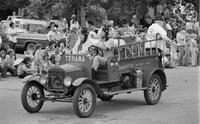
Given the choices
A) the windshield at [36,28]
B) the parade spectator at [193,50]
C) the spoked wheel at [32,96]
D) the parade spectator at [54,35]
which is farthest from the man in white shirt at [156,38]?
the windshield at [36,28]

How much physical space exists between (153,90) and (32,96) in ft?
9.85

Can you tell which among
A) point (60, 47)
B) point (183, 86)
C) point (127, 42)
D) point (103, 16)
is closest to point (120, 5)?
point (103, 16)

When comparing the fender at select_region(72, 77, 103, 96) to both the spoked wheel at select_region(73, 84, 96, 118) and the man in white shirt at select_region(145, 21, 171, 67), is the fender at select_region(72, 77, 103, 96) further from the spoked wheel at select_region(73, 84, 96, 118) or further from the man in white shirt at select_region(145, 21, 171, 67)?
the man in white shirt at select_region(145, 21, 171, 67)

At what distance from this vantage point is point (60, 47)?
1870 centimetres

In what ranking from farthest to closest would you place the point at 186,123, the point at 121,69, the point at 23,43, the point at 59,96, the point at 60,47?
the point at 23,43, the point at 60,47, the point at 121,69, the point at 59,96, the point at 186,123

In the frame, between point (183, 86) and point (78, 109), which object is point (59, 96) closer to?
point (78, 109)

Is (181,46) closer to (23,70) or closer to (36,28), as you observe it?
(36,28)

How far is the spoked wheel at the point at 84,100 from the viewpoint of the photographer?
10.1m

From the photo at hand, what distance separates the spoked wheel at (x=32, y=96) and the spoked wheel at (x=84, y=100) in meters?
1.12

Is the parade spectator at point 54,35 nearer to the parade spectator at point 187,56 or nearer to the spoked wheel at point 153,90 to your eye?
the parade spectator at point 187,56

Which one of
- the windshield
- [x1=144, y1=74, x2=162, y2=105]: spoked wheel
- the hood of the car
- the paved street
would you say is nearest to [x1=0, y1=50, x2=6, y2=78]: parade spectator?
the paved street

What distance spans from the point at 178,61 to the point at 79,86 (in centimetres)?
1395

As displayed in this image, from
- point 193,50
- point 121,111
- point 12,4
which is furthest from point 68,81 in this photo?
point 12,4

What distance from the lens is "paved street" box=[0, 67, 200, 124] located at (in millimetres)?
10164
